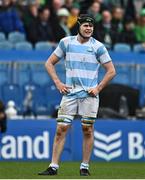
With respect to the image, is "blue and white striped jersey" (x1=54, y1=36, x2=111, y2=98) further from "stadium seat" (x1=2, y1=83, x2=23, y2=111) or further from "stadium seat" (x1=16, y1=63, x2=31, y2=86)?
"stadium seat" (x1=16, y1=63, x2=31, y2=86)

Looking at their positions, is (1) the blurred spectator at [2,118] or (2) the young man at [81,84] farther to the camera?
(1) the blurred spectator at [2,118]

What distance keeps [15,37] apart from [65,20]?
169 centimetres

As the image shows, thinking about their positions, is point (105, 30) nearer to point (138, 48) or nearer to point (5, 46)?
point (138, 48)

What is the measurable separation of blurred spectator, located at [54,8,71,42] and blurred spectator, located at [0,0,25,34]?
93 cm

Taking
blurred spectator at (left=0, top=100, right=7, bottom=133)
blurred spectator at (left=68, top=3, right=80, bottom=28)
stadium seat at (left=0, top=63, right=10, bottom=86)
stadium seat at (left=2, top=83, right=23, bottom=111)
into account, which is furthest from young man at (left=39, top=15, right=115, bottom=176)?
blurred spectator at (left=68, top=3, right=80, bottom=28)

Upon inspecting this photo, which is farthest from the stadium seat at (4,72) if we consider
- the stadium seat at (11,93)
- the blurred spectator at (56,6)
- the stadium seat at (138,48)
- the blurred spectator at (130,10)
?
the blurred spectator at (130,10)

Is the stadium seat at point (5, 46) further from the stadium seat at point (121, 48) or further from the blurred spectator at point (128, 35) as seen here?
the blurred spectator at point (128, 35)

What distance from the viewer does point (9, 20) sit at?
22.1m

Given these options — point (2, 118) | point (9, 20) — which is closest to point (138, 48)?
point (9, 20)

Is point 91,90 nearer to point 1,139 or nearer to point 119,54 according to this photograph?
point 1,139

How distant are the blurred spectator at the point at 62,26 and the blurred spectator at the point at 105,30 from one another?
765mm

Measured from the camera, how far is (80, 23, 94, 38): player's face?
1273 centimetres

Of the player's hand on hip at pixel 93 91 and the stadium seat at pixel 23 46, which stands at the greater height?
the player's hand on hip at pixel 93 91

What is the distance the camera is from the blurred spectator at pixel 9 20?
2202 centimetres
